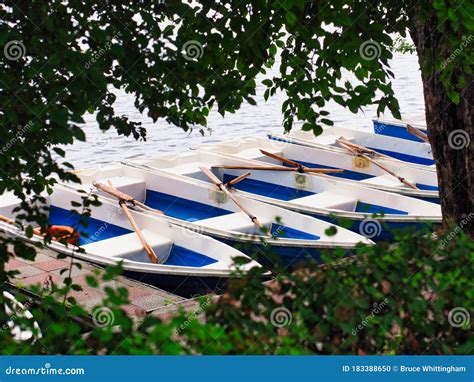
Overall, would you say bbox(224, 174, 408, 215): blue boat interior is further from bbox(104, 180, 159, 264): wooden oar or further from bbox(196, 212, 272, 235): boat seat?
bbox(104, 180, 159, 264): wooden oar

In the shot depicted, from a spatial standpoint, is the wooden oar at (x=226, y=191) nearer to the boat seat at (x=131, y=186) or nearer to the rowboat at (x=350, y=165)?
the rowboat at (x=350, y=165)

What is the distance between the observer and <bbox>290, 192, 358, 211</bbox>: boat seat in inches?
468

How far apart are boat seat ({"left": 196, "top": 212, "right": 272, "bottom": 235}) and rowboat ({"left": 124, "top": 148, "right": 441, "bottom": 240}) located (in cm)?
54

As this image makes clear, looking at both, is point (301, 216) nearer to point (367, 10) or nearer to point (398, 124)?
point (367, 10)

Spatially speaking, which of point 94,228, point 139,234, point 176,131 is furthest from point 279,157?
point 176,131

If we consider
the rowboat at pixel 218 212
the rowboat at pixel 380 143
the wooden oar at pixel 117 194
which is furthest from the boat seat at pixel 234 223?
the rowboat at pixel 380 143

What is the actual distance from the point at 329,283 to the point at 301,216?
7.29m

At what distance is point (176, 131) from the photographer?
84.0ft

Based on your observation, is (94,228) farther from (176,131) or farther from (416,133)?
(176,131)

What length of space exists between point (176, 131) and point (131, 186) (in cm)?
1252

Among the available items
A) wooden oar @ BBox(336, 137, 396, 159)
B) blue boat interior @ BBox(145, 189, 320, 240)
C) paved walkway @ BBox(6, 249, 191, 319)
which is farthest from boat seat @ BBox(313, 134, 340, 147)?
Answer: paved walkway @ BBox(6, 249, 191, 319)

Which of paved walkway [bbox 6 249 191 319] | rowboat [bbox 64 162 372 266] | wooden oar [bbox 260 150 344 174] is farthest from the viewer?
wooden oar [bbox 260 150 344 174]

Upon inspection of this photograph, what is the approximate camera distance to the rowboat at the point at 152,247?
29.4 ft

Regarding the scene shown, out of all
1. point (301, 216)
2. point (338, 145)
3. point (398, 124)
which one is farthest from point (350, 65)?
point (398, 124)
